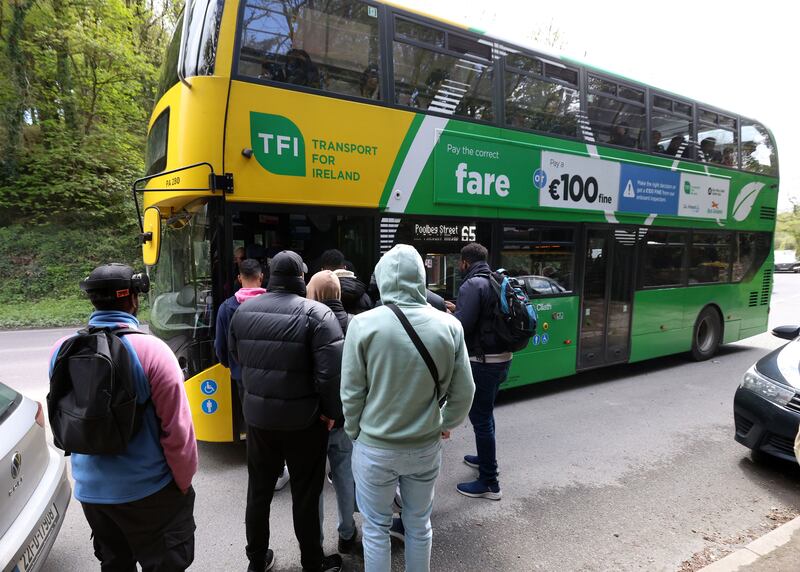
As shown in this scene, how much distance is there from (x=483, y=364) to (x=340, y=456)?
1272 millimetres

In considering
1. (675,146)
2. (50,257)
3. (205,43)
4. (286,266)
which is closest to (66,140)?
(50,257)

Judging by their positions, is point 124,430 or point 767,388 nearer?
point 124,430

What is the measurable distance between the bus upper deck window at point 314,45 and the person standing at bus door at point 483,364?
2157mm

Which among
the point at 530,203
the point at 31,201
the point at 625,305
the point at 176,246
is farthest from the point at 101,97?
the point at 625,305

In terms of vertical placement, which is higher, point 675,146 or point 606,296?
point 675,146

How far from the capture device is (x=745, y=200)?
324 inches

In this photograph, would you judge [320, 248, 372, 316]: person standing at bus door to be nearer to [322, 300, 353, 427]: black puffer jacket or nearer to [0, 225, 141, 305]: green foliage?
[322, 300, 353, 427]: black puffer jacket

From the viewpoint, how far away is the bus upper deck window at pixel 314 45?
3.78 meters

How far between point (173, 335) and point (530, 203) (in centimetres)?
410

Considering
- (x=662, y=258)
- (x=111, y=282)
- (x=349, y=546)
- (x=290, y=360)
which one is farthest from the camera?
(x=662, y=258)

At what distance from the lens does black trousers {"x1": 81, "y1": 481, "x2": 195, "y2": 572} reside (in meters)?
1.93

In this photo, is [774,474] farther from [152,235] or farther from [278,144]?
[152,235]

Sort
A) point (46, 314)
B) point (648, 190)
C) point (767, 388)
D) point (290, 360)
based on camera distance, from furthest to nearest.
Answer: point (46, 314) → point (648, 190) → point (767, 388) → point (290, 360)

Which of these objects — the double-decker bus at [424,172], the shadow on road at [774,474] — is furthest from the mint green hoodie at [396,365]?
the shadow on road at [774,474]
